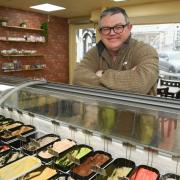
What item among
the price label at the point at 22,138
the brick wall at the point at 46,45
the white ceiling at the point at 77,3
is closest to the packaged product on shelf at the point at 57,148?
the price label at the point at 22,138

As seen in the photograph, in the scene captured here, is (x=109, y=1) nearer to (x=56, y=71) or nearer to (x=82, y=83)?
(x=56, y=71)

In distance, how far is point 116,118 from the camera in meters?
1.22

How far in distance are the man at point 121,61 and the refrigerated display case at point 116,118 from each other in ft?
0.42

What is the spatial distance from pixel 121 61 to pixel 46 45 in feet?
22.4

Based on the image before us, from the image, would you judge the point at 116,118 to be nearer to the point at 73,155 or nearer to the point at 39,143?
the point at 73,155

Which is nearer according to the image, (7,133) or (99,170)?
(99,170)

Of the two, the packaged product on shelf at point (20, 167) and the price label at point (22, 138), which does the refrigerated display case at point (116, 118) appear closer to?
the price label at point (22, 138)

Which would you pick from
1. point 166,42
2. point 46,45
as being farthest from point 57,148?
point 46,45

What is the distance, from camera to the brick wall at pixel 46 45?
6.94m

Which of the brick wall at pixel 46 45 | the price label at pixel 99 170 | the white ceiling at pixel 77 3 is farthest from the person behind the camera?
the brick wall at pixel 46 45

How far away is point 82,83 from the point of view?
5.45 feet

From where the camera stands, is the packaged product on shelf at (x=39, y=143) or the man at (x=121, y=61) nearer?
the man at (x=121, y=61)

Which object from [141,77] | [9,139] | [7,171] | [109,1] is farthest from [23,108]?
[109,1]

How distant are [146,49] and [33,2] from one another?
5202 mm
